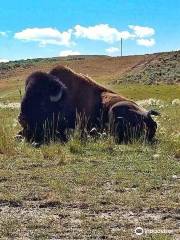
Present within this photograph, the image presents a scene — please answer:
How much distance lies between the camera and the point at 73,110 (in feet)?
48.2

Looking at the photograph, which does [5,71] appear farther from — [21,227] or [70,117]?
[21,227]

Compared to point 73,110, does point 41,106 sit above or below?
above

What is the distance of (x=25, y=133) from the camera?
556 inches

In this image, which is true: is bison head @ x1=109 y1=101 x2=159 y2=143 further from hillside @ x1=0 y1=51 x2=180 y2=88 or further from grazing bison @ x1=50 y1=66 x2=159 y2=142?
hillside @ x1=0 y1=51 x2=180 y2=88

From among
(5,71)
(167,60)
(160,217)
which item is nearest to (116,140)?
(160,217)

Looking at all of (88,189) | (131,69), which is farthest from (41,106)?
(131,69)

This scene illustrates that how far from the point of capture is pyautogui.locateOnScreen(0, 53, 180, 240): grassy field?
6.59 m

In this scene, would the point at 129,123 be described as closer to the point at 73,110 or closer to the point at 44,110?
the point at 73,110

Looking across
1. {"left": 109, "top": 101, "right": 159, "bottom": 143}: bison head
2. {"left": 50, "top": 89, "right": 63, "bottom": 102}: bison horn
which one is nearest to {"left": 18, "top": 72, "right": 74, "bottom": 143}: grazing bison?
{"left": 50, "top": 89, "right": 63, "bottom": 102}: bison horn

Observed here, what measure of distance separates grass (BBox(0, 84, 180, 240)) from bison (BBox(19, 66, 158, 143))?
894mm

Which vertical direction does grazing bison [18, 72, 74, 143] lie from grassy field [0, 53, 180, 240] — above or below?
above

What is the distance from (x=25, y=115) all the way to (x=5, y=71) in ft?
307

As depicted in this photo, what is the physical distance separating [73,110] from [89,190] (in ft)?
20.9

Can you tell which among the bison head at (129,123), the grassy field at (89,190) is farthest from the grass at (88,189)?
the bison head at (129,123)
